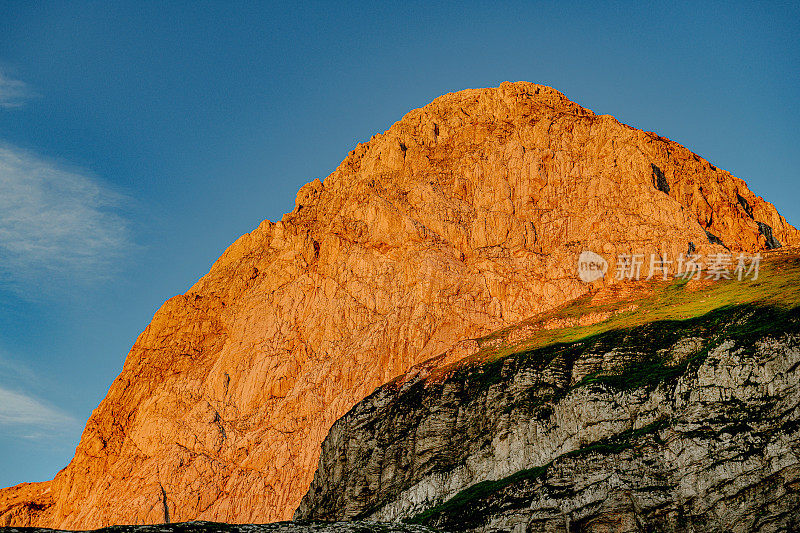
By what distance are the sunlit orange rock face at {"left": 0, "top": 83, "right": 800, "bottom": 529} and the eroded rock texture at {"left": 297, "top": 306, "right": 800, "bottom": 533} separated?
2233 centimetres

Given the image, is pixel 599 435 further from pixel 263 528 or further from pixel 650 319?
pixel 263 528

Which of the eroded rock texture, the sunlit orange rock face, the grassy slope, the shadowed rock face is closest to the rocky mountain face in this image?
the eroded rock texture

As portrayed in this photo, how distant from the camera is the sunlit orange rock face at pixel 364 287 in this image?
14125 centimetres

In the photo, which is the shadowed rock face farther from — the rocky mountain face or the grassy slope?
the grassy slope

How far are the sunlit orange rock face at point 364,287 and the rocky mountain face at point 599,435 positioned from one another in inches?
708

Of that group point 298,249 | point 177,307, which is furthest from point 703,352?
point 177,307

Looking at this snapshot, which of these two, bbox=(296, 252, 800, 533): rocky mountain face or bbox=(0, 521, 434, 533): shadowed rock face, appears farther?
bbox=(296, 252, 800, 533): rocky mountain face

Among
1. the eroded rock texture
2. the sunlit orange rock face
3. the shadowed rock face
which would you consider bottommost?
the shadowed rock face

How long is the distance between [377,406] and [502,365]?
68.6 feet

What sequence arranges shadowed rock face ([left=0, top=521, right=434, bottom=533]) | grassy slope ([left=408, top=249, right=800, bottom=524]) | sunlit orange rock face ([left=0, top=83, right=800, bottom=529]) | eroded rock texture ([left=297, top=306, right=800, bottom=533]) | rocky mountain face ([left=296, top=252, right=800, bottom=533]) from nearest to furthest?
shadowed rock face ([left=0, top=521, right=434, bottom=533]) → eroded rock texture ([left=297, top=306, right=800, bottom=533]) → rocky mountain face ([left=296, top=252, right=800, bottom=533]) → grassy slope ([left=408, top=249, right=800, bottom=524]) → sunlit orange rock face ([left=0, top=83, right=800, bottom=529])

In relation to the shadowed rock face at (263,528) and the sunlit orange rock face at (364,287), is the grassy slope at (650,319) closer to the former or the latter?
the sunlit orange rock face at (364,287)

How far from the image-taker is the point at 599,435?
3531 inches

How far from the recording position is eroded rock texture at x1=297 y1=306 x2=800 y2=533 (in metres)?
73.0

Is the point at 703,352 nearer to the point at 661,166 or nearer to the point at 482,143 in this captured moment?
the point at 661,166
